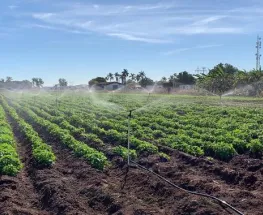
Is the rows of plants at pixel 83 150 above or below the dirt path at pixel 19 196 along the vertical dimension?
above

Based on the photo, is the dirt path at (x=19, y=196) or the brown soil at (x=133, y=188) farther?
the dirt path at (x=19, y=196)

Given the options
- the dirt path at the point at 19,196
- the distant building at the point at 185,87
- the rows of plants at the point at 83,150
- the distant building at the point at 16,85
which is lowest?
the dirt path at the point at 19,196

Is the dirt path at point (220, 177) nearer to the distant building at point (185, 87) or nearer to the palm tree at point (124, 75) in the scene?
the distant building at point (185, 87)

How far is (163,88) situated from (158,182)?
62.5 meters

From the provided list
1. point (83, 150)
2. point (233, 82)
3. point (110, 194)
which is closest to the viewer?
point (110, 194)

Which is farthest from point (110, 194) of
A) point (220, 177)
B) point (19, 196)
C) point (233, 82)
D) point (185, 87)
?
point (185, 87)

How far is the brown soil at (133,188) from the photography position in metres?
7.45

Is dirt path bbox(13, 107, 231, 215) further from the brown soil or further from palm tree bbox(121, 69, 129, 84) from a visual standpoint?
palm tree bbox(121, 69, 129, 84)

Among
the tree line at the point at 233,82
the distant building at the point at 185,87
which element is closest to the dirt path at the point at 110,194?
the tree line at the point at 233,82

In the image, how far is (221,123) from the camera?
1950 cm

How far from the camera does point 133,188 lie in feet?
29.7

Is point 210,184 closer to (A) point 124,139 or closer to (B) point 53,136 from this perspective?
(A) point 124,139

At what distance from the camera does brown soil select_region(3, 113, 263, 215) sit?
24.4 ft

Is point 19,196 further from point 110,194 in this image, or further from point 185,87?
point 185,87
